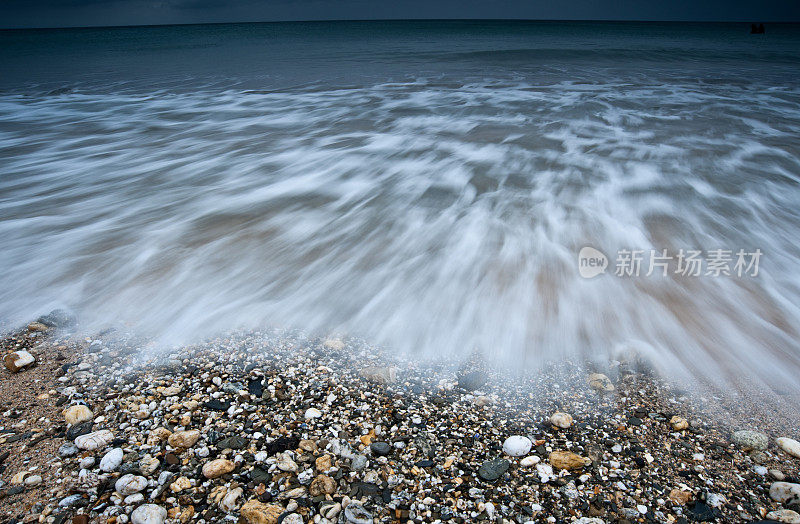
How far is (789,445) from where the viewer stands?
1533 mm

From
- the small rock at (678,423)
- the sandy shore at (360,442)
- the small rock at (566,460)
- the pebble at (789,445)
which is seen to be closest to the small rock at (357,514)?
the sandy shore at (360,442)

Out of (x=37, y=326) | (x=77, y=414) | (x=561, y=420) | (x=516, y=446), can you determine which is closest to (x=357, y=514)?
(x=516, y=446)

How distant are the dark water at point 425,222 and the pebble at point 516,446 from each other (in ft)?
1.54

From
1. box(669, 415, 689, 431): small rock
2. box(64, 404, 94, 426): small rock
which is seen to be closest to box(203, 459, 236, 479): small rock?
box(64, 404, 94, 426): small rock

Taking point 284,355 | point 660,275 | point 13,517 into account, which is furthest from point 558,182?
point 13,517

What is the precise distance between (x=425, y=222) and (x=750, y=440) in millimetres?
2344

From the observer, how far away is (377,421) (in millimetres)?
1679

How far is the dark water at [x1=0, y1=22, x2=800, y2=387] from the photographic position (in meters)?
2.28

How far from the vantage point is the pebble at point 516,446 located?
1.53 meters

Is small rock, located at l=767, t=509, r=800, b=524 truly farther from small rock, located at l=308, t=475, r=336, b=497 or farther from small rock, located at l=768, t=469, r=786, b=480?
small rock, located at l=308, t=475, r=336, b=497

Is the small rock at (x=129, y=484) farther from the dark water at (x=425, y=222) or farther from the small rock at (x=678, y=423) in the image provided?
the small rock at (x=678, y=423)

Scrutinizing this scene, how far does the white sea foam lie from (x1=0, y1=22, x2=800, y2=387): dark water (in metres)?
0.02

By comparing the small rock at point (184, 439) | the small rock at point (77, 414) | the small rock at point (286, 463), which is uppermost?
the small rock at point (77, 414)

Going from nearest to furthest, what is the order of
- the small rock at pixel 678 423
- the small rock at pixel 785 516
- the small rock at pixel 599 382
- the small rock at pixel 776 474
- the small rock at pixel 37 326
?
the small rock at pixel 785 516 < the small rock at pixel 776 474 < the small rock at pixel 678 423 < the small rock at pixel 599 382 < the small rock at pixel 37 326
